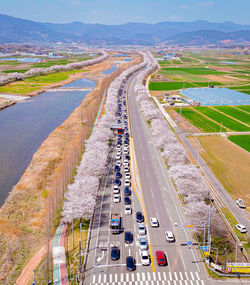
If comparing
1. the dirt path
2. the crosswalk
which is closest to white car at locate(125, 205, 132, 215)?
the crosswalk

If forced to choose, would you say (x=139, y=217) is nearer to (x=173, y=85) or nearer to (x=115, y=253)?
(x=115, y=253)

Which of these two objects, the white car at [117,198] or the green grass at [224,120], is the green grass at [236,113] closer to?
the green grass at [224,120]

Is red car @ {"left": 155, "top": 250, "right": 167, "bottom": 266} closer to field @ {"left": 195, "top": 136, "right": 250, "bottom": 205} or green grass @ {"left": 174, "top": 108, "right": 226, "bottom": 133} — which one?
field @ {"left": 195, "top": 136, "right": 250, "bottom": 205}

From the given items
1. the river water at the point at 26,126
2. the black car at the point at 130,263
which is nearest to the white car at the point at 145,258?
the black car at the point at 130,263

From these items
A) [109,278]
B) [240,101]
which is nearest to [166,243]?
[109,278]

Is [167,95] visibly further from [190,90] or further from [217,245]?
[217,245]

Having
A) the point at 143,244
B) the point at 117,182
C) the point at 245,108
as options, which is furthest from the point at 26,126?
the point at 245,108
